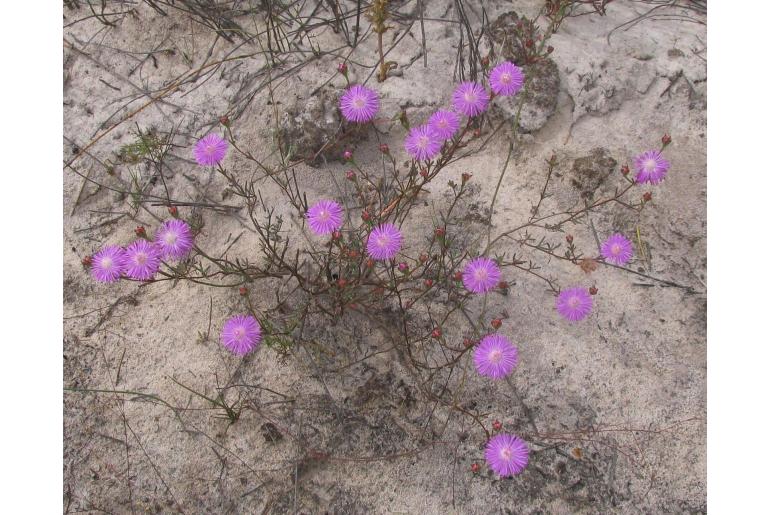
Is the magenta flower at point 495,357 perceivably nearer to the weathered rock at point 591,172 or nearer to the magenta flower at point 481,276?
the magenta flower at point 481,276

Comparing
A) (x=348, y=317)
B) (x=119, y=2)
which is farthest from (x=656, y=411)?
(x=119, y=2)

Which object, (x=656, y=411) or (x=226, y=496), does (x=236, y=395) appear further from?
(x=656, y=411)

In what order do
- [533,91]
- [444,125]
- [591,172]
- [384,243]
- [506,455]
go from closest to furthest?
[506,455], [384,243], [444,125], [591,172], [533,91]

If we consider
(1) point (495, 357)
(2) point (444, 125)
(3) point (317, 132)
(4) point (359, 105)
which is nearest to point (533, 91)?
(2) point (444, 125)

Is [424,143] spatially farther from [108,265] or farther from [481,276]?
[108,265]

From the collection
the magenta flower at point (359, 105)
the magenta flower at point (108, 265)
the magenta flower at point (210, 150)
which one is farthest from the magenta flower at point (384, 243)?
the magenta flower at point (108, 265)

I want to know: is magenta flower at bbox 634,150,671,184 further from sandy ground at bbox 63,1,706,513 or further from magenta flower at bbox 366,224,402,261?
magenta flower at bbox 366,224,402,261
